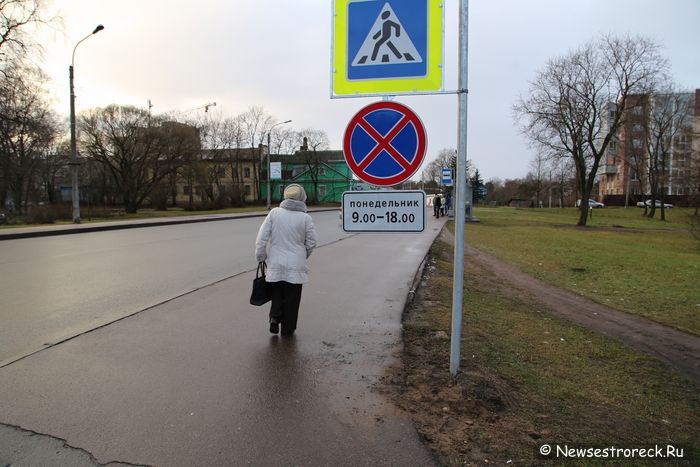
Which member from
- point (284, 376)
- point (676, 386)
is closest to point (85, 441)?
point (284, 376)

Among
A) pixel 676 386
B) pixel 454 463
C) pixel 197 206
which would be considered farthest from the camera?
pixel 197 206

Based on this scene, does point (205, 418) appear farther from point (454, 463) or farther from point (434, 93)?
point (434, 93)

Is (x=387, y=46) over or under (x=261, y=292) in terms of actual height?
over

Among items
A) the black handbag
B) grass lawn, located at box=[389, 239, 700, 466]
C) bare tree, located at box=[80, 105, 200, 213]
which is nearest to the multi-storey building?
grass lawn, located at box=[389, 239, 700, 466]

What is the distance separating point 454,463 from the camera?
2.73 meters

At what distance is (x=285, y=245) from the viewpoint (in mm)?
4992

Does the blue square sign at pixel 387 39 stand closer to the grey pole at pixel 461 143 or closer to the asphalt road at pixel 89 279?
the grey pole at pixel 461 143

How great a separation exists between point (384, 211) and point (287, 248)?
1459 millimetres

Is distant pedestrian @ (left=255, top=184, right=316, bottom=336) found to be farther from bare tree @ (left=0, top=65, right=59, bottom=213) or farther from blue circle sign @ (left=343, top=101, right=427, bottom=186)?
bare tree @ (left=0, top=65, right=59, bottom=213)

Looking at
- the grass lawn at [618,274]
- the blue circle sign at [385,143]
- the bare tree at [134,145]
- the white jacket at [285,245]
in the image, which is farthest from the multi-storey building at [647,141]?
the bare tree at [134,145]

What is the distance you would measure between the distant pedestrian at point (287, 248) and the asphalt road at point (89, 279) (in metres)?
2.40

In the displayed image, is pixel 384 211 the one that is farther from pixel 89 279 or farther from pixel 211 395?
pixel 89 279

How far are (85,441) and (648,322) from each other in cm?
798

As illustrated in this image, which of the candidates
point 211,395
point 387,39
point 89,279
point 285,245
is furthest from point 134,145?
point 211,395
